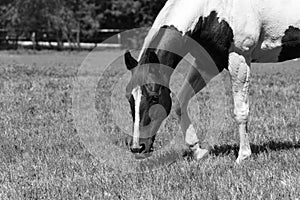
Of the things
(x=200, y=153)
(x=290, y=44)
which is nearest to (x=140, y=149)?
(x=200, y=153)

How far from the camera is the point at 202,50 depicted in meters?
6.05

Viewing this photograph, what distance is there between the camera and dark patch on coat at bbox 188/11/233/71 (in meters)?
5.96

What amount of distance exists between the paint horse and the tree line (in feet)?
118

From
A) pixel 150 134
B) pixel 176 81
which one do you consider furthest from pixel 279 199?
pixel 176 81

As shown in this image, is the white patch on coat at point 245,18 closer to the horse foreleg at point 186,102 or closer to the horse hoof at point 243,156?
the horse foreleg at point 186,102

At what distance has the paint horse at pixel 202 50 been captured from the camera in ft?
17.4

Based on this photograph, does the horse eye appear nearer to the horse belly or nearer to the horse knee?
the horse knee

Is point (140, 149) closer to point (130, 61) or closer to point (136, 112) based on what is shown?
point (136, 112)

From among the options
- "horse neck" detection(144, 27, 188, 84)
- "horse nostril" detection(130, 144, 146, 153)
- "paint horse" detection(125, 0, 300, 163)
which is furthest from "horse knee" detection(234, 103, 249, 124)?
"horse nostril" detection(130, 144, 146, 153)

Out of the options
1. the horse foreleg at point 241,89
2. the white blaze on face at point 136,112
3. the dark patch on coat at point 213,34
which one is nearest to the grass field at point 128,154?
the horse foreleg at point 241,89

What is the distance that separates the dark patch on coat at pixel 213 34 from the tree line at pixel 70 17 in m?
36.0

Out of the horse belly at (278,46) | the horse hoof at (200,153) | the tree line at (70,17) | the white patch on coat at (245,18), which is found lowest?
the tree line at (70,17)

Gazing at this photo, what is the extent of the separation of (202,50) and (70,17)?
3777 cm

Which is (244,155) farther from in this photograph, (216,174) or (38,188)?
(38,188)
